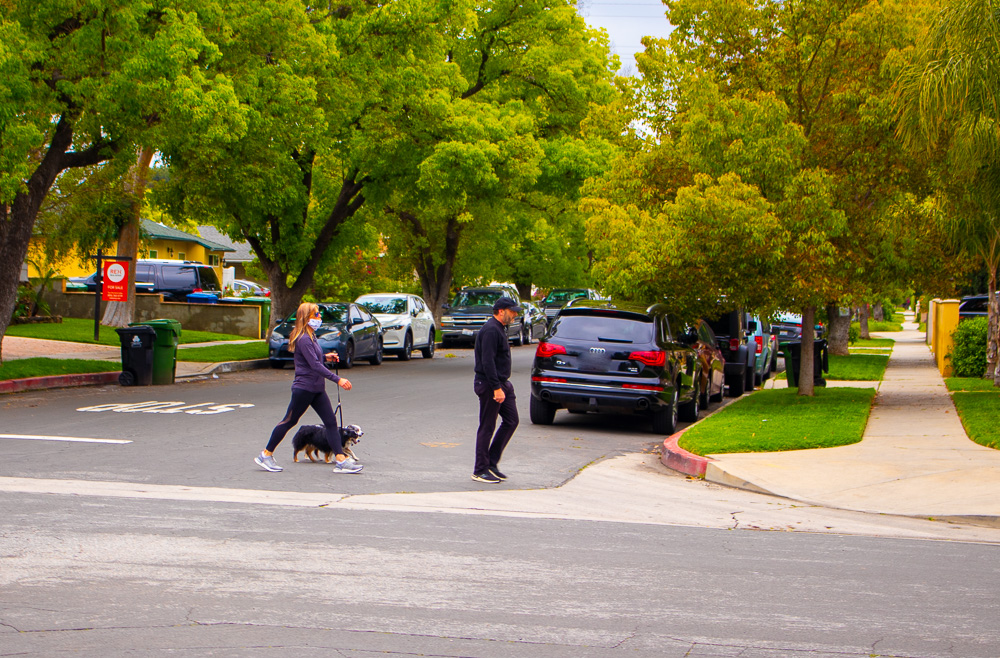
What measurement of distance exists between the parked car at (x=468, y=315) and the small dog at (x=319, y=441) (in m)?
22.7

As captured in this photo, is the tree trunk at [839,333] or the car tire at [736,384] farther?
the tree trunk at [839,333]

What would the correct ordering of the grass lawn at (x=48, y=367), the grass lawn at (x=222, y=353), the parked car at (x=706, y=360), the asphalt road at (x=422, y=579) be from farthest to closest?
1. the grass lawn at (x=222, y=353)
2. the grass lawn at (x=48, y=367)
3. the parked car at (x=706, y=360)
4. the asphalt road at (x=422, y=579)

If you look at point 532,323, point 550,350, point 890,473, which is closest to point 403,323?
point 532,323

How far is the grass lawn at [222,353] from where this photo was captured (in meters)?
23.9

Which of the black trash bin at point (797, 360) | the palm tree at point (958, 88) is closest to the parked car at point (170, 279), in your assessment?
the black trash bin at point (797, 360)

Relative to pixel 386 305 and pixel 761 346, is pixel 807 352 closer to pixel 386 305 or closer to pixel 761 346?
pixel 761 346

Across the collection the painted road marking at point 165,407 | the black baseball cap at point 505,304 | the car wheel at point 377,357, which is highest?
the black baseball cap at point 505,304

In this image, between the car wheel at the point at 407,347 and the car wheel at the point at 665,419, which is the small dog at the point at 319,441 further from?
the car wheel at the point at 407,347

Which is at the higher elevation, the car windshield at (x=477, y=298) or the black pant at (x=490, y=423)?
the car windshield at (x=477, y=298)

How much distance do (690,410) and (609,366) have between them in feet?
8.97

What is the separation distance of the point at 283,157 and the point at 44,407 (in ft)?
32.3

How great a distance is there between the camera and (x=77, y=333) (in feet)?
93.6

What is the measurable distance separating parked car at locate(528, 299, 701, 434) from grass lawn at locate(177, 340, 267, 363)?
1139 centimetres

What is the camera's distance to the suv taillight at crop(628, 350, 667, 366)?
14.1 m
